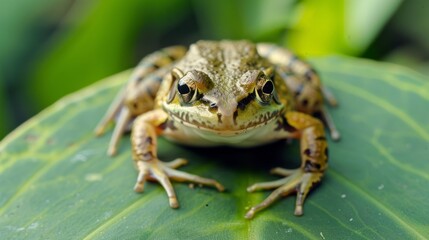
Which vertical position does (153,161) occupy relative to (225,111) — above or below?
below

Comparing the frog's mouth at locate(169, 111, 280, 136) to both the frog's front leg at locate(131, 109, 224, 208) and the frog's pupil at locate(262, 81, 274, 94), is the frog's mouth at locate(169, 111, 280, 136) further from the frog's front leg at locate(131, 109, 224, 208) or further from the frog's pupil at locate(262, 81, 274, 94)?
the frog's front leg at locate(131, 109, 224, 208)

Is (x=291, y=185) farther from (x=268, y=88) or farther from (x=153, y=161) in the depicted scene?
(x=153, y=161)

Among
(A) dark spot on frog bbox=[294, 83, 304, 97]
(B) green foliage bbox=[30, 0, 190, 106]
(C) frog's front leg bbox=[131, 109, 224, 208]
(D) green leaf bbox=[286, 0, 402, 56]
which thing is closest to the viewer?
(C) frog's front leg bbox=[131, 109, 224, 208]

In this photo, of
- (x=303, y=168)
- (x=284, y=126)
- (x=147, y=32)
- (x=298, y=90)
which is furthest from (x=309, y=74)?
(x=147, y=32)

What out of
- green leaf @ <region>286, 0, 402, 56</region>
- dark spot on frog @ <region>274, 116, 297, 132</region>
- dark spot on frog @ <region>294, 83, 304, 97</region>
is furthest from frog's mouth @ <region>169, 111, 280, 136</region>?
green leaf @ <region>286, 0, 402, 56</region>

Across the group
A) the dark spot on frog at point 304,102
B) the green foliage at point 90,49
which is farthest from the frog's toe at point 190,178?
the green foliage at point 90,49

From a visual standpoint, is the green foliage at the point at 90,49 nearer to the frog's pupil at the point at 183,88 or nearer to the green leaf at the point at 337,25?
the green leaf at the point at 337,25
